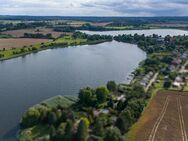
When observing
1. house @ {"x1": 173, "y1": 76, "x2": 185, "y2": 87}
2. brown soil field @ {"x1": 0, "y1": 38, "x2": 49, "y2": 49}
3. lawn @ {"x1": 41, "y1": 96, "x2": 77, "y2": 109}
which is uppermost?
brown soil field @ {"x1": 0, "y1": 38, "x2": 49, "y2": 49}

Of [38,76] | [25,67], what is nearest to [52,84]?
[38,76]

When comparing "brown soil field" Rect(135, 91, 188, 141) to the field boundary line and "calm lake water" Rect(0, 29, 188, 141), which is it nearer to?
the field boundary line

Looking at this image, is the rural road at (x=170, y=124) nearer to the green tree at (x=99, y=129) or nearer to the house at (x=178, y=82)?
the green tree at (x=99, y=129)

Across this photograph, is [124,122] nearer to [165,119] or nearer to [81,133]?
[81,133]

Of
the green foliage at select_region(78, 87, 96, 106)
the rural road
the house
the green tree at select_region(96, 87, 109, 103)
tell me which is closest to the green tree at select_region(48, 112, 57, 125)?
the green foliage at select_region(78, 87, 96, 106)

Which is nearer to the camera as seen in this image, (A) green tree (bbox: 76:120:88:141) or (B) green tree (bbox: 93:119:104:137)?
(A) green tree (bbox: 76:120:88:141)

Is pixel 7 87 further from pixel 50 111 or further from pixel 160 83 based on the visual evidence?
pixel 160 83

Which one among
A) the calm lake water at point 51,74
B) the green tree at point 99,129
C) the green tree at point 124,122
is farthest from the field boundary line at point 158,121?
the calm lake water at point 51,74

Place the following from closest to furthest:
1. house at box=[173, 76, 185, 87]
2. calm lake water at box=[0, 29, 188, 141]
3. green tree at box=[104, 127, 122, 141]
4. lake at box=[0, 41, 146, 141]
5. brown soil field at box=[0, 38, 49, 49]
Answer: green tree at box=[104, 127, 122, 141] → calm lake water at box=[0, 29, 188, 141] → lake at box=[0, 41, 146, 141] → house at box=[173, 76, 185, 87] → brown soil field at box=[0, 38, 49, 49]
